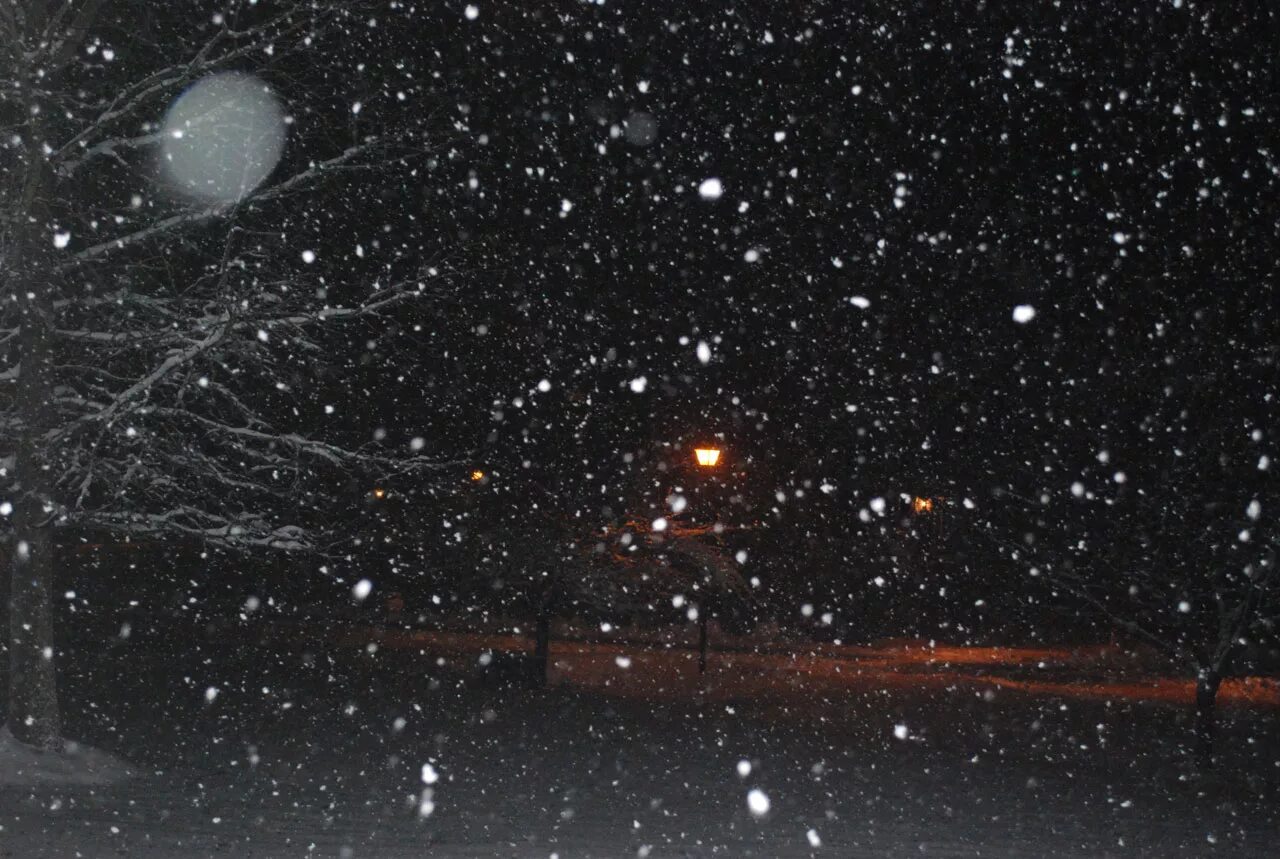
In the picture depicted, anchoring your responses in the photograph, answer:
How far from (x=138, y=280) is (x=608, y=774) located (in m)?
7.44

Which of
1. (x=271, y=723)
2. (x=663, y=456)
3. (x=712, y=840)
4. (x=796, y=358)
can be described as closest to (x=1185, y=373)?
(x=663, y=456)

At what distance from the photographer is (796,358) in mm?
40938

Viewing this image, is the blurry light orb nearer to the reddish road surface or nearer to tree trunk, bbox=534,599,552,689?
tree trunk, bbox=534,599,552,689

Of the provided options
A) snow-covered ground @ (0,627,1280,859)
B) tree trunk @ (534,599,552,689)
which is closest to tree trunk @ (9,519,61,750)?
snow-covered ground @ (0,627,1280,859)

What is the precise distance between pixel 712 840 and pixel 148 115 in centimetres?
955

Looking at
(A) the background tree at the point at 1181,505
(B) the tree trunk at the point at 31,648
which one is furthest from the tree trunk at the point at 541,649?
(B) the tree trunk at the point at 31,648

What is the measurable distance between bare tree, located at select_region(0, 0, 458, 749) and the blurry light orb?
0.61 feet

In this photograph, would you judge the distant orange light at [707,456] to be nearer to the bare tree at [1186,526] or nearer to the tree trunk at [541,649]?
the tree trunk at [541,649]

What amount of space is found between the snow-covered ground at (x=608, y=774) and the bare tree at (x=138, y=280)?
98.1 inches

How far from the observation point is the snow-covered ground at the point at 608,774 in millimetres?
8664

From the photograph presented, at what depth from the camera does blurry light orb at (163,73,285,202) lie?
12.3 metres

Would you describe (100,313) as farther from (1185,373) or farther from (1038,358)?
(1038,358)

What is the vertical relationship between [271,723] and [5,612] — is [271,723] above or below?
below

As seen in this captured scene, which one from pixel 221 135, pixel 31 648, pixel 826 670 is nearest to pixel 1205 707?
pixel 31 648
